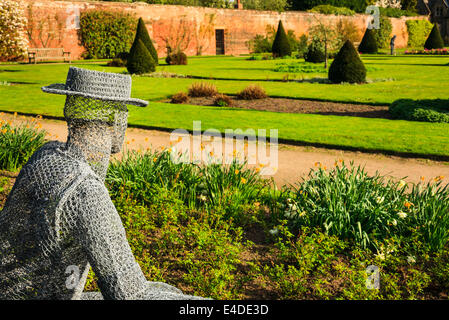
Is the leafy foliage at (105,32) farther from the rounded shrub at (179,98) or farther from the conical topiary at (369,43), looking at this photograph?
the rounded shrub at (179,98)

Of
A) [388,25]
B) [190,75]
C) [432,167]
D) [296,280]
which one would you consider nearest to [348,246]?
[296,280]

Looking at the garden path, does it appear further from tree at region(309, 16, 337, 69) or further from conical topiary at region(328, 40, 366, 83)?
tree at region(309, 16, 337, 69)

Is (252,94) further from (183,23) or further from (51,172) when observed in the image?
(183,23)

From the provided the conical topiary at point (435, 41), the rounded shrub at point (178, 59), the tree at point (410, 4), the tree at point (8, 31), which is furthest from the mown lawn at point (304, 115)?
the tree at point (410, 4)

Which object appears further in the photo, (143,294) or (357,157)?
(357,157)

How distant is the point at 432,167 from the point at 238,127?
157 inches

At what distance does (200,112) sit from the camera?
1127 centimetres

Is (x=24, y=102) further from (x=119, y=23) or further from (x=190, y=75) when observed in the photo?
(x=119, y=23)

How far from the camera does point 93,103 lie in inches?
66.8

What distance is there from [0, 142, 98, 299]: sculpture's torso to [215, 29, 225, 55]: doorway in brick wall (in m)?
41.4

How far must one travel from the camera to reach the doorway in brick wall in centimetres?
4150

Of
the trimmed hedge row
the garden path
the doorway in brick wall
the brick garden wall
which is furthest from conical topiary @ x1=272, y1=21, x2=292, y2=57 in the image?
the garden path

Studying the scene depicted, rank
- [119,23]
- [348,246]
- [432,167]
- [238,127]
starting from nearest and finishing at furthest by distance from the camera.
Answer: [348,246]
[432,167]
[238,127]
[119,23]

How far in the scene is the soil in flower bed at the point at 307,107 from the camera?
37.7 feet
